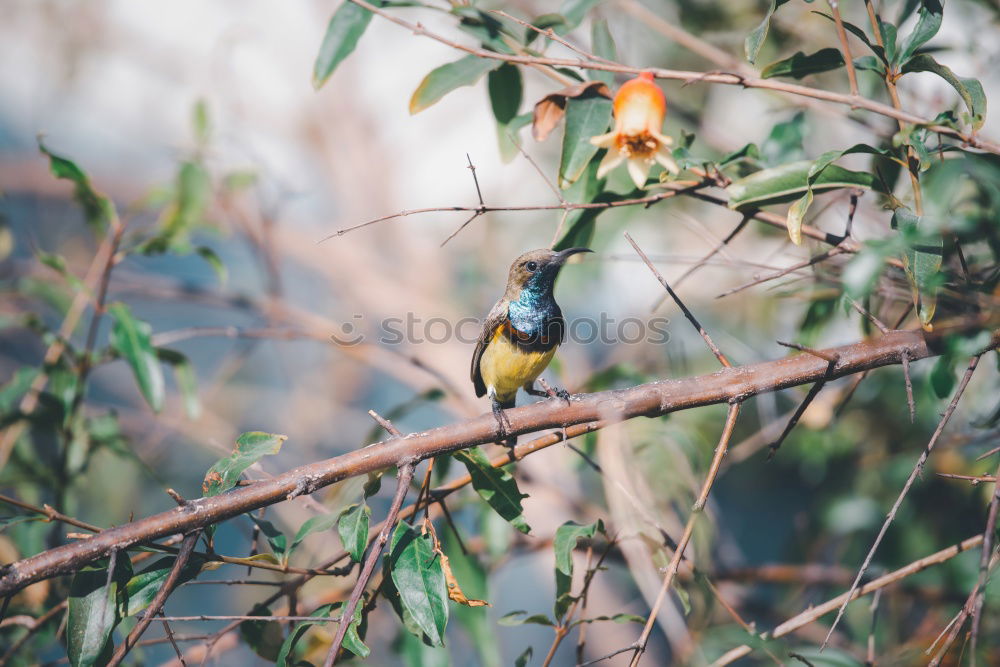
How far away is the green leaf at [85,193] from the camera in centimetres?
261

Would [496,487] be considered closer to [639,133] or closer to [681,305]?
[681,305]

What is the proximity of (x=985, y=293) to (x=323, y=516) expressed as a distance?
1.94m

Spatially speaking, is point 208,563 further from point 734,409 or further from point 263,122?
point 263,122

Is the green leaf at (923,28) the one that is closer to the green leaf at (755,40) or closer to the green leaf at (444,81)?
the green leaf at (755,40)

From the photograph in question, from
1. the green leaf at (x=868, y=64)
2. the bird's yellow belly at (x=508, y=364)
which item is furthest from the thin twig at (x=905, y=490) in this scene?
the bird's yellow belly at (x=508, y=364)

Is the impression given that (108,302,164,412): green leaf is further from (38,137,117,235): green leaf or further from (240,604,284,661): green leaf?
(240,604,284,661): green leaf

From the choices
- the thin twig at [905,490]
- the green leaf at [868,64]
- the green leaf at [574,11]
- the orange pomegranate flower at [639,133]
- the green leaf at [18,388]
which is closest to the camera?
the thin twig at [905,490]

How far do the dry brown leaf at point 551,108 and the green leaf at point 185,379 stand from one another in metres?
1.92

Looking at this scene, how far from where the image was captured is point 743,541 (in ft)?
17.6

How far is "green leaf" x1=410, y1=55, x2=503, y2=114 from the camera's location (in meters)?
2.34

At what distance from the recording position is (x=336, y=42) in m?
2.25

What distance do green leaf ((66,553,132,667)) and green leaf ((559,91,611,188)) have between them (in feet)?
5.30

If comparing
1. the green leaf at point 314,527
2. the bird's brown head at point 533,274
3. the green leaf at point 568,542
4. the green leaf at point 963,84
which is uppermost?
the green leaf at point 963,84

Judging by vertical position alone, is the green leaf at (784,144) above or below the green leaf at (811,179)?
above
